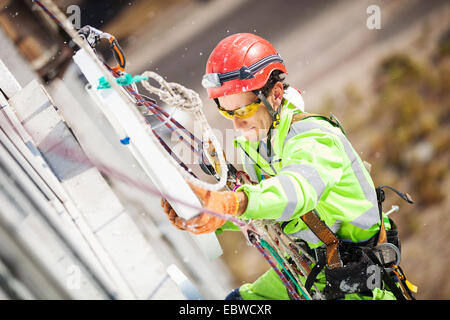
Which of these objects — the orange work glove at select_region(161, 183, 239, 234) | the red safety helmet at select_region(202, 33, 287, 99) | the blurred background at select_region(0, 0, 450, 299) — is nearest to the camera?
the orange work glove at select_region(161, 183, 239, 234)

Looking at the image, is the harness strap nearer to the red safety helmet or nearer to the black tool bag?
the black tool bag

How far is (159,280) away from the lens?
1394 millimetres

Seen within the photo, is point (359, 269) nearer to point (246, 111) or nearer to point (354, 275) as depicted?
point (354, 275)

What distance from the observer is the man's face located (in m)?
1.13

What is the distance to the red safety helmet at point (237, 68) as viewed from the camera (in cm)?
110

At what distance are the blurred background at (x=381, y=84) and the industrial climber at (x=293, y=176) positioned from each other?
60.8 inches

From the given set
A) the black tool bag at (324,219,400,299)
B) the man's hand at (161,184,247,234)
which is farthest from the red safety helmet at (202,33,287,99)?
the black tool bag at (324,219,400,299)

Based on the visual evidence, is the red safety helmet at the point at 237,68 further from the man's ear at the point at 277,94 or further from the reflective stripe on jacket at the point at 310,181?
the reflective stripe on jacket at the point at 310,181

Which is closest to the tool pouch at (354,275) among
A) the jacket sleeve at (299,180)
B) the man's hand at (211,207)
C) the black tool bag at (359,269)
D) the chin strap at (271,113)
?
the black tool bag at (359,269)

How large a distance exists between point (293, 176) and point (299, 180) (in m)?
0.02

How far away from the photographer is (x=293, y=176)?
0.87 m

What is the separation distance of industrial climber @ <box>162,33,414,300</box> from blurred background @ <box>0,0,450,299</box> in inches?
60.8

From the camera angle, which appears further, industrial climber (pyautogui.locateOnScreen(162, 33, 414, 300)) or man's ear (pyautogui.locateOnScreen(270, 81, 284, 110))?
man's ear (pyautogui.locateOnScreen(270, 81, 284, 110))

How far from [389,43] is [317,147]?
331 centimetres
